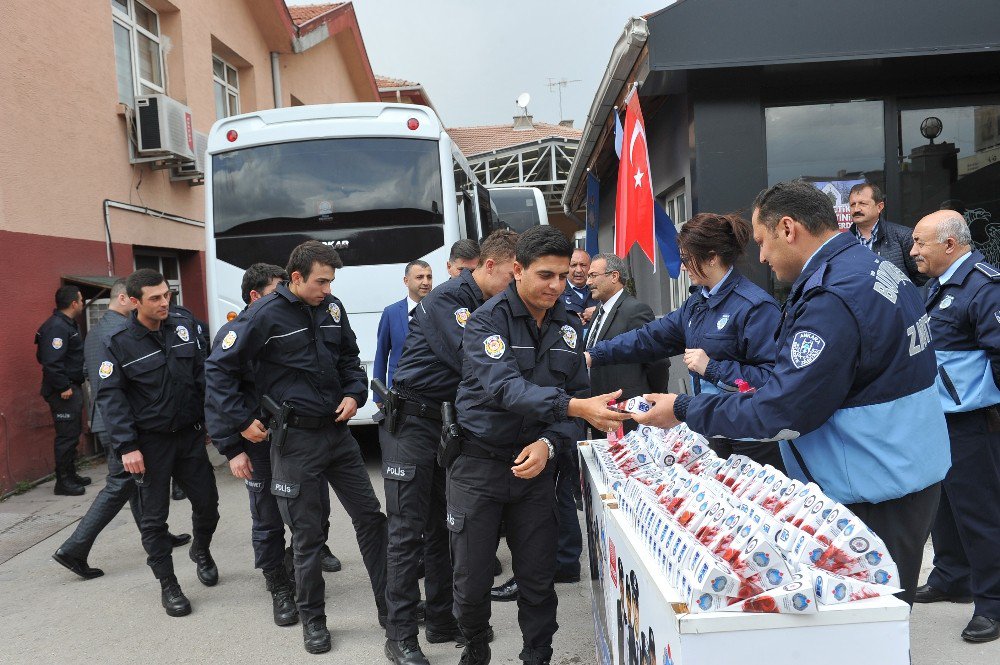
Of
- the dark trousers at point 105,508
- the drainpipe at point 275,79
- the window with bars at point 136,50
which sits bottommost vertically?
the dark trousers at point 105,508

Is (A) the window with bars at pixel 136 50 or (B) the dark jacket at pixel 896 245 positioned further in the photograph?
(A) the window with bars at pixel 136 50

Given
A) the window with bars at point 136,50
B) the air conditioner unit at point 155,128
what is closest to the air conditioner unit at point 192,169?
the air conditioner unit at point 155,128

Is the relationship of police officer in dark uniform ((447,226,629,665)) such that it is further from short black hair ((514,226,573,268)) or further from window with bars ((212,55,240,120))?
window with bars ((212,55,240,120))

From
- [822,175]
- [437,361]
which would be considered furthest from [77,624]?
[822,175]

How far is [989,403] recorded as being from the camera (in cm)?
379

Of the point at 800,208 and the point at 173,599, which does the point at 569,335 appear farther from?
the point at 173,599

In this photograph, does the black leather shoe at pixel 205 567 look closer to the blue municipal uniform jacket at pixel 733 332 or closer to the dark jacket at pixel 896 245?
the blue municipal uniform jacket at pixel 733 332

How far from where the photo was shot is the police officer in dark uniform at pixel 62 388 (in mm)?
7609

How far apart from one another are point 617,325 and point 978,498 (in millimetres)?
2264

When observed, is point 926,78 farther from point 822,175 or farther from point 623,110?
point 623,110

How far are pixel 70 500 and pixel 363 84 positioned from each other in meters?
17.5

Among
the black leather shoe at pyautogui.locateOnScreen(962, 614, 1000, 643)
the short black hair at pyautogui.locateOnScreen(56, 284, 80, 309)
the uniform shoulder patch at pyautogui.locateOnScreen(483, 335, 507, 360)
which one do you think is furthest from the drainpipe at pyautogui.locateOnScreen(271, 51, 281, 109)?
the black leather shoe at pyautogui.locateOnScreen(962, 614, 1000, 643)

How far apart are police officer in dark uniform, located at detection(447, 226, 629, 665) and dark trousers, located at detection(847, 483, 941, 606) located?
42.0 inches

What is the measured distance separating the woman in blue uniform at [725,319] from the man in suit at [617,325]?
1.34 meters
